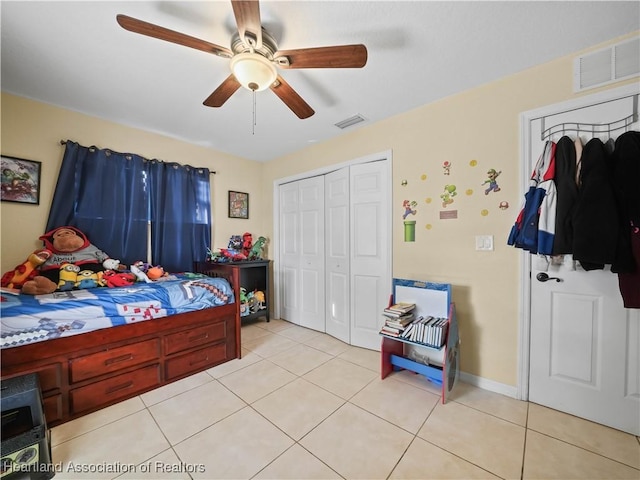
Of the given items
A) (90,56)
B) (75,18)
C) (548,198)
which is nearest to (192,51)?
(75,18)

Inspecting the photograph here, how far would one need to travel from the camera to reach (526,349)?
5.98ft

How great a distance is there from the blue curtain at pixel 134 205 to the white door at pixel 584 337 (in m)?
3.36

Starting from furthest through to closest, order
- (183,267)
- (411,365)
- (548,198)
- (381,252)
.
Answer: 1. (183,267)
2. (381,252)
3. (411,365)
4. (548,198)

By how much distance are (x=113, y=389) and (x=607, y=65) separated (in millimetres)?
3939

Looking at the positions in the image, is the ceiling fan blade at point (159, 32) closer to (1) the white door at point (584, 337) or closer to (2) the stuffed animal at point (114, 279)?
(2) the stuffed animal at point (114, 279)

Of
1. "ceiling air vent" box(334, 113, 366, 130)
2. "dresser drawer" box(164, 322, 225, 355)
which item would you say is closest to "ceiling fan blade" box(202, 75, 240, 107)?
"ceiling air vent" box(334, 113, 366, 130)

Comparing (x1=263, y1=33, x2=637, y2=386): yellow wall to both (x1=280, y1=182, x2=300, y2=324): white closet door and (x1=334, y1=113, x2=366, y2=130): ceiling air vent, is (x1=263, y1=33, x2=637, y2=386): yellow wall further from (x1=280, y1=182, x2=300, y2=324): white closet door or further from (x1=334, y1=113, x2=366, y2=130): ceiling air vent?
(x1=280, y1=182, x2=300, y2=324): white closet door

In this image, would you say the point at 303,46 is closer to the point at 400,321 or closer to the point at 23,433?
the point at 400,321

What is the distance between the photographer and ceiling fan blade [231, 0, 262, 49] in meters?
1.04

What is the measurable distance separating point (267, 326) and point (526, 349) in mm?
2770

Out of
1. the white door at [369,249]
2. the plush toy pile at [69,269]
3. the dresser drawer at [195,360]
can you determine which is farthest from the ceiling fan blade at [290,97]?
the dresser drawer at [195,360]

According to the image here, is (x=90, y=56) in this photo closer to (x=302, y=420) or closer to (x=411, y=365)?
(x=302, y=420)

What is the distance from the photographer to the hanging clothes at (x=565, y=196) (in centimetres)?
151

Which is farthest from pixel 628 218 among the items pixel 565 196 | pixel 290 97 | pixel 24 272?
pixel 24 272
